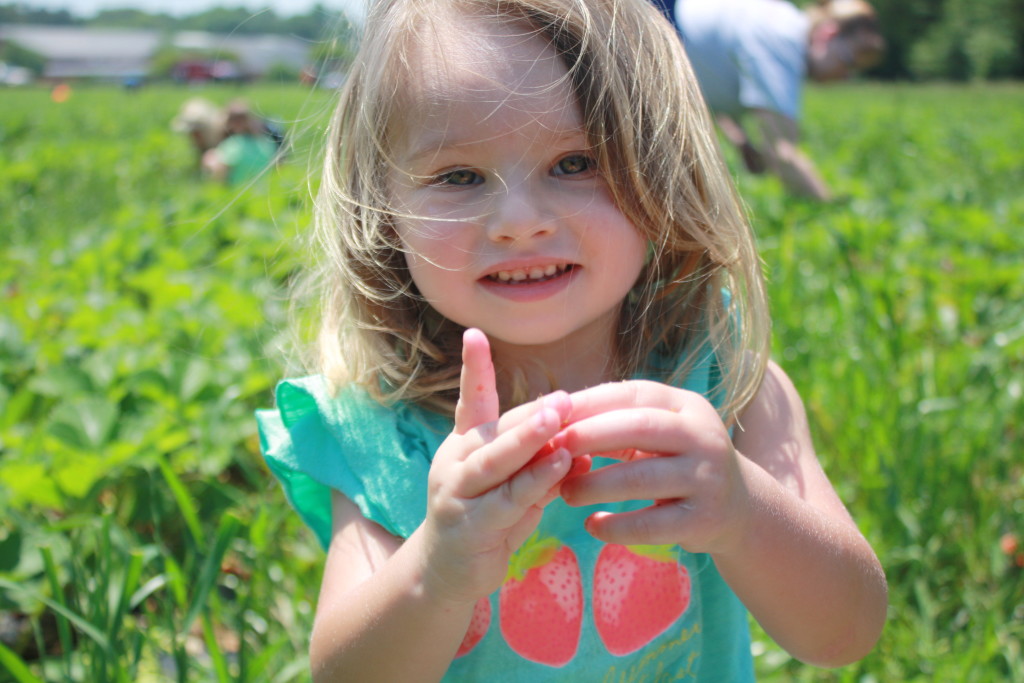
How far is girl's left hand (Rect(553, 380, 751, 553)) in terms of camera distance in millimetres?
825

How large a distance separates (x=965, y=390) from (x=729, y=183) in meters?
1.35

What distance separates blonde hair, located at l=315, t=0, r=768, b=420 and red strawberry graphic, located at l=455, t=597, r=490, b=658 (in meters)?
0.27

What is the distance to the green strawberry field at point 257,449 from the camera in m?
1.56

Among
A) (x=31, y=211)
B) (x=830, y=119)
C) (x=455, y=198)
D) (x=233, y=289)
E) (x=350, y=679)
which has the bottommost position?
(x=830, y=119)

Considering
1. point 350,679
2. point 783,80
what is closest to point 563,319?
point 350,679

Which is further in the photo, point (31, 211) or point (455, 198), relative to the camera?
point (31, 211)

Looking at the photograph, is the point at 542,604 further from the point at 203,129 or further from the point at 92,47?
the point at 92,47

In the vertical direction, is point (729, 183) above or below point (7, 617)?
above

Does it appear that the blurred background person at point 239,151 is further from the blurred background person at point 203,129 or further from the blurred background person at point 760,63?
the blurred background person at point 760,63

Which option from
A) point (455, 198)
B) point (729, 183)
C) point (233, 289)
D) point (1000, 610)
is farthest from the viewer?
point (233, 289)

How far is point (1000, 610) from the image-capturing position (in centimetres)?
175

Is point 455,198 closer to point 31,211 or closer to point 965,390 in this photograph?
point 965,390

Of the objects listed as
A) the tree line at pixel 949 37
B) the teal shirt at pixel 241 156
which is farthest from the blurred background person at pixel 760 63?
the tree line at pixel 949 37

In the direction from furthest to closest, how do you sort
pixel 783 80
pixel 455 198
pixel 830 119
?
pixel 830 119 → pixel 783 80 → pixel 455 198
